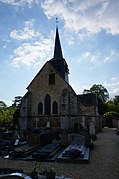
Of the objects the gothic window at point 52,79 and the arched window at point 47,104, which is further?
the gothic window at point 52,79

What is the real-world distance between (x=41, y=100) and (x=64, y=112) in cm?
478

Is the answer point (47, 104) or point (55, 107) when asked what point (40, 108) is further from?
point (55, 107)

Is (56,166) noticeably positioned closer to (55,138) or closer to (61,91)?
(55,138)

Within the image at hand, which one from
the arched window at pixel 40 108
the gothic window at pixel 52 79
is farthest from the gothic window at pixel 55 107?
the gothic window at pixel 52 79

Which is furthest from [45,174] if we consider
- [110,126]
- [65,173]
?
[110,126]

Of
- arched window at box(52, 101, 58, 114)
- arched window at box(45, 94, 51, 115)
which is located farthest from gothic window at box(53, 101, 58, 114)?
arched window at box(45, 94, 51, 115)

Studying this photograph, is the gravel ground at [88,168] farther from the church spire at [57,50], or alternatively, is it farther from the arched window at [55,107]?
the church spire at [57,50]

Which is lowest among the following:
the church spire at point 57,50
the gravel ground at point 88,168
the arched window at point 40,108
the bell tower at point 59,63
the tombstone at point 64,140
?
the gravel ground at point 88,168

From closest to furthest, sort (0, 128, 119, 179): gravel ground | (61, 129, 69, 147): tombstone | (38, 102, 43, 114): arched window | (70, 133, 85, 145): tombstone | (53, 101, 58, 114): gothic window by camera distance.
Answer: (0, 128, 119, 179): gravel ground, (70, 133, 85, 145): tombstone, (61, 129, 69, 147): tombstone, (53, 101, 58, 114): gothic window, (38, 102, 43, 114): arched window

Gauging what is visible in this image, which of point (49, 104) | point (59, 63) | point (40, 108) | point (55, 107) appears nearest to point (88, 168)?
point (55, 107)

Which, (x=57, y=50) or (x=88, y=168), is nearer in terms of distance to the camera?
(x=88, y=168)

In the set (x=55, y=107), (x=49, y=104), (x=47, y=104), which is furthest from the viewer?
(x=47, y=104)

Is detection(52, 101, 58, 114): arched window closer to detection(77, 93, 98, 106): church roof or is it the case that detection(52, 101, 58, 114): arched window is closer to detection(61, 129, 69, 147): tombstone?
detection(77, 93, 98, 106): church roof

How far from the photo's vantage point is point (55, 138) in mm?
20562
